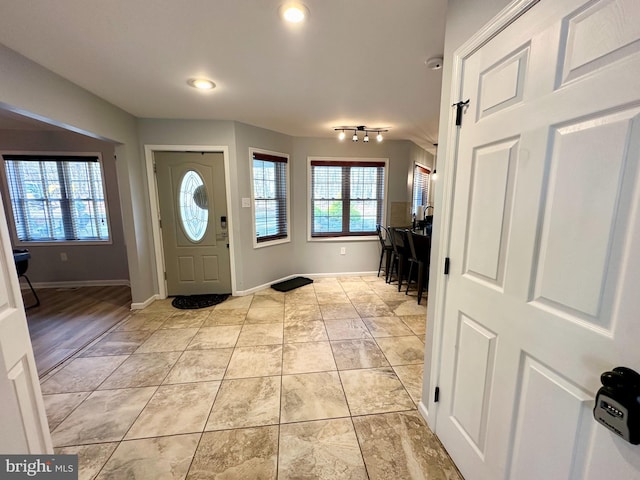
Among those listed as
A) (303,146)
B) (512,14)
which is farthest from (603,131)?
(303,146)

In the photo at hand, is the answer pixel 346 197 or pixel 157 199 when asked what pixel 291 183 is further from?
pixel 157 199

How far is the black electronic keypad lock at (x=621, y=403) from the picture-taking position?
623mm

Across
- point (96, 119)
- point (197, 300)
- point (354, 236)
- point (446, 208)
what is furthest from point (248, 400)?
point (354, 236)

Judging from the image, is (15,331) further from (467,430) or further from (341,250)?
(341,250)

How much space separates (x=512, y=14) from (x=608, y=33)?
0.41 metres

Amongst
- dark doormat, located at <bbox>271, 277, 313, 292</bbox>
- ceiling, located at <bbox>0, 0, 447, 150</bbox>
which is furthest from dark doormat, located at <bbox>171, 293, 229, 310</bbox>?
ceiling, located at <bbox>0, 0, 447, 150</bbox>

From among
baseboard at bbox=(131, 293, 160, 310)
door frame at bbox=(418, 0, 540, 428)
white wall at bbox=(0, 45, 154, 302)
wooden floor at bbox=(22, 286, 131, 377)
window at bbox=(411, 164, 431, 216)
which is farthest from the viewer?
window at bbox=(411, 164, 431, 216)

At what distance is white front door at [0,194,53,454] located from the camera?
37.1 inches

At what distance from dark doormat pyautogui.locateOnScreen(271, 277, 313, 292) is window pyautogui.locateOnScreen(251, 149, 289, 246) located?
730 mm

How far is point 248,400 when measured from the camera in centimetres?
188

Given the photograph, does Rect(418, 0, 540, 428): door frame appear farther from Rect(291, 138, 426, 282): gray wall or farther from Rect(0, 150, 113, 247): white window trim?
Rect(0, 150, 113, 247): white window trim

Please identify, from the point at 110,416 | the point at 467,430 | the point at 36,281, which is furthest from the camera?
the point at 36,281

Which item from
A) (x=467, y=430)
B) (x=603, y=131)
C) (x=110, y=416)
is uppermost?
(x=603, y=131)

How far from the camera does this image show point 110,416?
1.75 m
